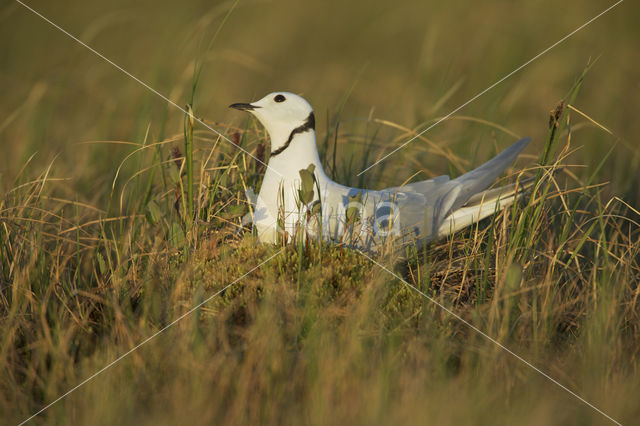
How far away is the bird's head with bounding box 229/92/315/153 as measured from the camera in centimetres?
352

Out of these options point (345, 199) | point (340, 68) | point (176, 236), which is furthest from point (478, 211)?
point (340, 68)

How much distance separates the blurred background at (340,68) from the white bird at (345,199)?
1.72m

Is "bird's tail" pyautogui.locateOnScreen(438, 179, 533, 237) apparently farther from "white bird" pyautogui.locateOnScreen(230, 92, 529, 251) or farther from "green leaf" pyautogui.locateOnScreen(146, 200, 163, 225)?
"green leaf" pyautogui.locateOnScreen(146, 200, 163, 225)

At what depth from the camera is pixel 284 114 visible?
352 centimetres

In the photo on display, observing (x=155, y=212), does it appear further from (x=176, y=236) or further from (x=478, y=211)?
(x=478, y=211)

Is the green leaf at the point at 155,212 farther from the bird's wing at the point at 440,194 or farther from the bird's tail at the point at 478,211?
the bird's tail at the point at 478,211

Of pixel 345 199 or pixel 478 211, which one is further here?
pixel 478 211

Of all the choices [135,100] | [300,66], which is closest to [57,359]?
[135,100]

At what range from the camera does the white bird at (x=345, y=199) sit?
3277 millimetres

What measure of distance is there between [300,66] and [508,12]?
10.6ft

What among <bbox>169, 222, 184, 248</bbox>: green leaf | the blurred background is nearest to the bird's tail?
<bbox>169, 222, 184, 248</bbox>: green leaf

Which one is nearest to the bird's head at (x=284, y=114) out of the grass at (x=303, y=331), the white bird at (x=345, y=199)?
the white bird at (x=345, y=199)

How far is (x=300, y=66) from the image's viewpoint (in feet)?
35.3

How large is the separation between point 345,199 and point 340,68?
24.6ft
